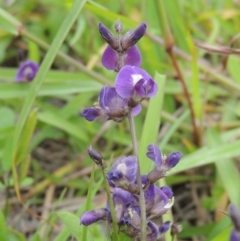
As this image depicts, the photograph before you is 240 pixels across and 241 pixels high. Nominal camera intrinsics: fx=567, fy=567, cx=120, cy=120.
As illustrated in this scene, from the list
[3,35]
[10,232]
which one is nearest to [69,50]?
[3,35]

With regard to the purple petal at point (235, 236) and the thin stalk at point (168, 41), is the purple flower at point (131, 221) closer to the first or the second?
the purple petal at point (235, 236)

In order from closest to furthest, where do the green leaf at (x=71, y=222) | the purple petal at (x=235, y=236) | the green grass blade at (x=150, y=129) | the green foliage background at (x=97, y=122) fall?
the purple petal at (x=235, y=236)
the green leaf at (x=71, y=222)
the green grass blade at (x=150, y=129)
the green foliage background at (x=97, y=122)

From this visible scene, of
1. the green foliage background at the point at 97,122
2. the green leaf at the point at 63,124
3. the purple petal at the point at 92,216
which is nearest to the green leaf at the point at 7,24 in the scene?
the green foliage background at the point at 97,122

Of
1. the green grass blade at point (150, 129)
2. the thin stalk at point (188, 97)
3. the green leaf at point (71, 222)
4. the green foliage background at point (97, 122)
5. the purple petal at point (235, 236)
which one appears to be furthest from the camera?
the thin stalk at point (188, 97)

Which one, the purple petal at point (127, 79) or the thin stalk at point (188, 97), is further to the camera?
the thin stalk at point (188, 97)

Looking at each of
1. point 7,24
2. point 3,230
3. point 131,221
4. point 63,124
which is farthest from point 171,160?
point 63,124

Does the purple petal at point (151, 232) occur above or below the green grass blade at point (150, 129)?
above
